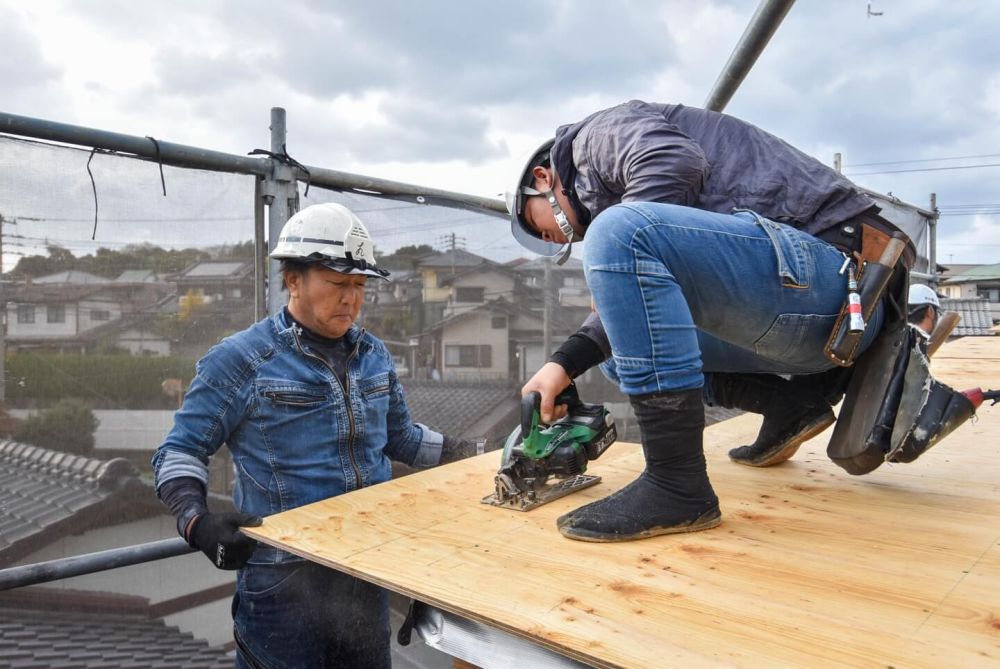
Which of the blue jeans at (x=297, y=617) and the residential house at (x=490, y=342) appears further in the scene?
the residential house at (x=490, y=342)

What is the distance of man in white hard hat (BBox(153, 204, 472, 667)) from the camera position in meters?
1.94

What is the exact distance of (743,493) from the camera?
1.90m

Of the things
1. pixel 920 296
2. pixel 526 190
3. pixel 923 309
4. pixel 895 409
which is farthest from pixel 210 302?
pixel 920 296

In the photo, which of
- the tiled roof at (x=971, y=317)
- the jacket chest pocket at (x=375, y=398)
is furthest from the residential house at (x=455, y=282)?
the tiled roof at (x=971, y=317)

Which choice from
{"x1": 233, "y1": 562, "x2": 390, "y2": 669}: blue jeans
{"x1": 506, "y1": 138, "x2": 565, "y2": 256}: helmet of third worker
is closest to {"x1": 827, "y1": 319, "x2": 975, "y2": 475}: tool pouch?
{"x1": 506, "y1": 138, "x2": 565, "y2": 256}: helmet of third worker

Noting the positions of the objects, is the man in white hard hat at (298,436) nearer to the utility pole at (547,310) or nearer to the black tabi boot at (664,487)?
the black tabi boot at (664,487)

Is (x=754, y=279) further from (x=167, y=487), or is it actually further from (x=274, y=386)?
(x=167, y=487)

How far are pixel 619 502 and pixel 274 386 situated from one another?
108 cm

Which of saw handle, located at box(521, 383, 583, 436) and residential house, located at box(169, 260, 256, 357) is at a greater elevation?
residential house, located at box(169, 260, 256, 357)

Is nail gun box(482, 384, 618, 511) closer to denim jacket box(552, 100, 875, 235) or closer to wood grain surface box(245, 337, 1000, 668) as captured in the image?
wood grain surface box(245, 337, 1000, 668)

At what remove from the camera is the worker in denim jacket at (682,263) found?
1.50 metres

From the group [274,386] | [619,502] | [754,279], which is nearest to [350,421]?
[274,386]

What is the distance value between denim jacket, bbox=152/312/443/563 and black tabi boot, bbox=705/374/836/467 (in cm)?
124

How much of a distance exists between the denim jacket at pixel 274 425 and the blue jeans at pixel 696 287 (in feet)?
3.11
